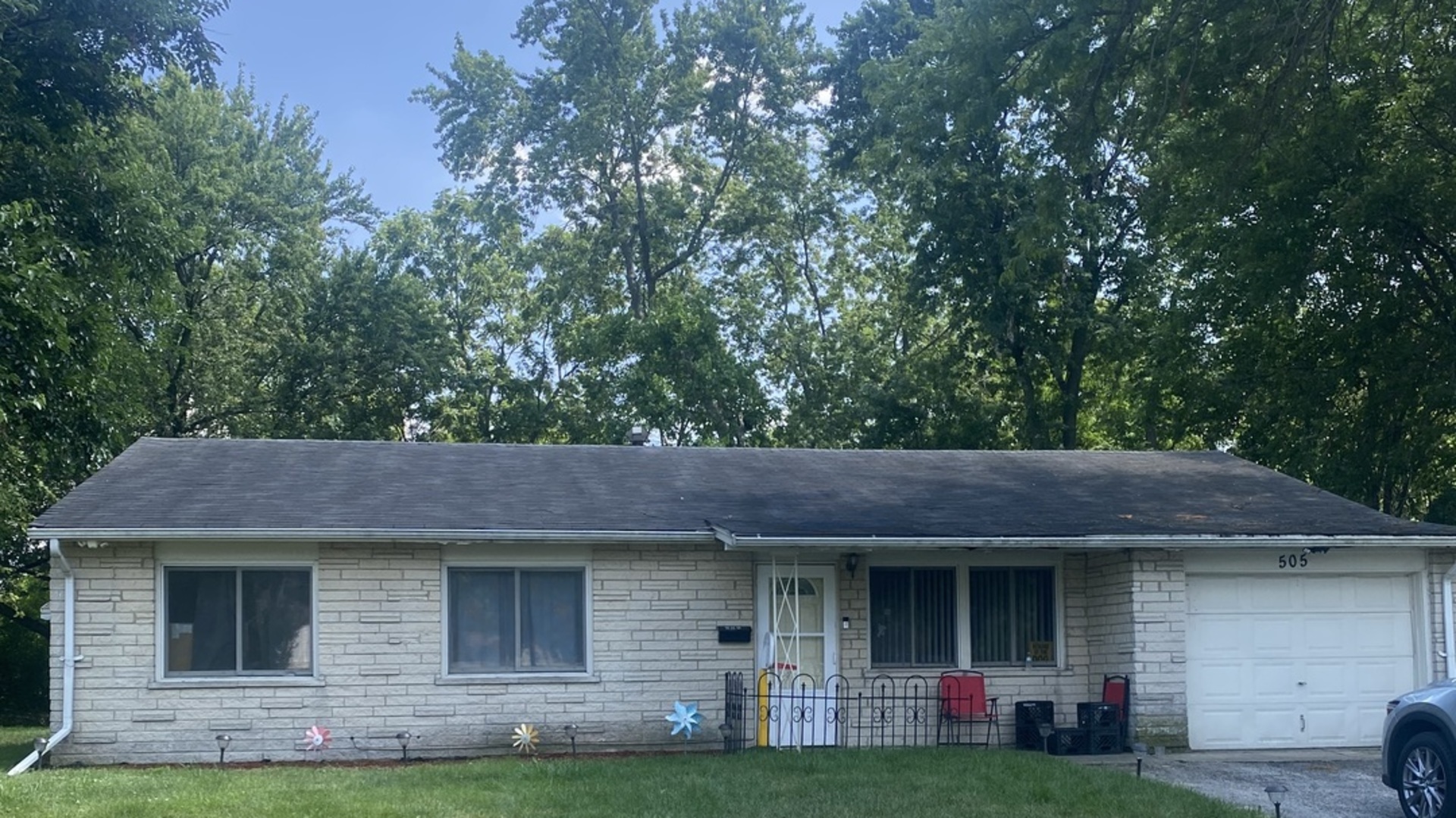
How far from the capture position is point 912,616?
16.9 meters

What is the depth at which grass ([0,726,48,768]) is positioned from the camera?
1711cm

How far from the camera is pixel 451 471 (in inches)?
703

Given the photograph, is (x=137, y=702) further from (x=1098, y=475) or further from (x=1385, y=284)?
(x=1385, y=284)

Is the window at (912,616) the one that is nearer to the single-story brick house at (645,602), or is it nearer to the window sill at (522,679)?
the single-story brick house at (645,602)

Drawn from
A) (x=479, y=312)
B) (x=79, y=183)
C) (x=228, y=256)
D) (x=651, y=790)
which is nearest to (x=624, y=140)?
(x=479, y=312)

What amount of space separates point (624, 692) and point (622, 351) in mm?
18231

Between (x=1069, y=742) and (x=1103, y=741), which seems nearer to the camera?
(x=1069, y=742)

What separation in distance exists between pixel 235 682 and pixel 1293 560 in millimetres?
11592

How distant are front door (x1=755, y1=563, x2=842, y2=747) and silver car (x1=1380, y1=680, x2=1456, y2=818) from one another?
600cm

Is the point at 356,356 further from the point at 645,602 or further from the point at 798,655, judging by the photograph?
the point at 798,655

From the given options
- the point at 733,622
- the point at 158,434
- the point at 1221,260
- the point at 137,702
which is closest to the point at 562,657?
the point at 733,622

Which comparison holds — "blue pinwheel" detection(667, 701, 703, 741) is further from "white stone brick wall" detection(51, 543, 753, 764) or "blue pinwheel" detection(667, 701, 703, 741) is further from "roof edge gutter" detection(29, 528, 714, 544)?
"roof edge gutter" detection(29, 528, 714, 544)

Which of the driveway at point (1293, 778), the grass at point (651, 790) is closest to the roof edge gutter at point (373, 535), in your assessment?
the grass at point (651, 790)

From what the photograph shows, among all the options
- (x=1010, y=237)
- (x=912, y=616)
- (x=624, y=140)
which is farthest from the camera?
(x=624, y=140)
